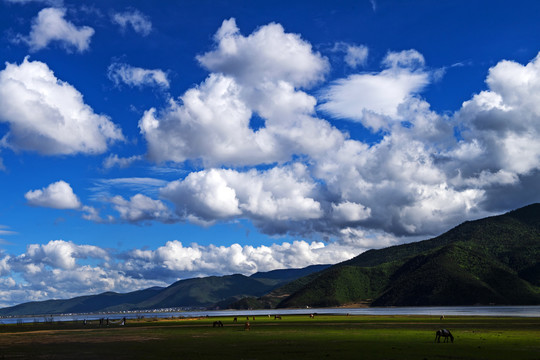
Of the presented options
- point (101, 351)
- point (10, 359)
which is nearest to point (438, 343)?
point (101, 351)

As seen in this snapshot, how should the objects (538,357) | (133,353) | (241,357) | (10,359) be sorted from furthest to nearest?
(133,353)
(10,359)
(241,357)
(538,357)

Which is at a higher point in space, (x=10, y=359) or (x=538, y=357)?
(x=10, y=359)

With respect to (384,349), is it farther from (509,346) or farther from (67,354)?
(67,354)

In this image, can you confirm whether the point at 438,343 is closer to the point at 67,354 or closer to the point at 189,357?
the point at 189,357

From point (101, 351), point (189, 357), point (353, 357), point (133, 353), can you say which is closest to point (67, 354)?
point (101, 351)

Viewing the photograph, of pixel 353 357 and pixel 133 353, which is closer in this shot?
pixel 353 357

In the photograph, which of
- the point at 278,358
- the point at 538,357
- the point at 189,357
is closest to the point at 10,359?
the point at 189,357

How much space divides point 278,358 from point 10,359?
27.4m

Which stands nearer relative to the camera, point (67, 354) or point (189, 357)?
point (189, 357)

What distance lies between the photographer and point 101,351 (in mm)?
58219

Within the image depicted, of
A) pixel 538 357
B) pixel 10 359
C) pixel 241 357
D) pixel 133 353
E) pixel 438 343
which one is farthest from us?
pixel 438 343

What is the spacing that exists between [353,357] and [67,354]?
32118 millimetres

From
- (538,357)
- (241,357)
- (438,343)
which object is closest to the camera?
(538,357)

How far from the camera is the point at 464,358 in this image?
4341 centimetres
